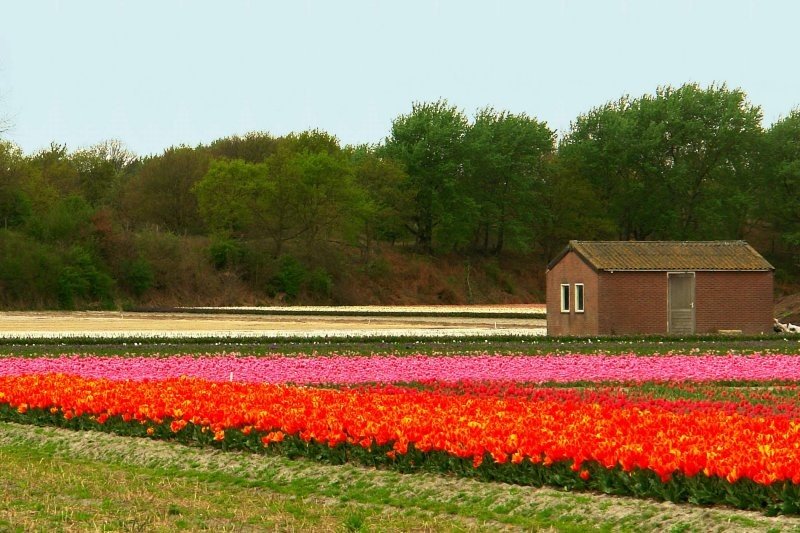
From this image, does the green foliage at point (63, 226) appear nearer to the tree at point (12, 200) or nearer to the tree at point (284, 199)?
the tree at point (12, 200)

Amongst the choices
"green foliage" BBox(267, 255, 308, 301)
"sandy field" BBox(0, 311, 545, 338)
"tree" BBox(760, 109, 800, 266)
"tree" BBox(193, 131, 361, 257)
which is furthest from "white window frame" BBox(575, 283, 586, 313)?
"tree" BBox(760, 109, 800, 266)

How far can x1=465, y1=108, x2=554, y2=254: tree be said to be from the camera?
104438 millimetres

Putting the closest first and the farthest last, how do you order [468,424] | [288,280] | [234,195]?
[468,424]
[288,280]
[234,195]

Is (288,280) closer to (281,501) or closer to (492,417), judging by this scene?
(492,417)

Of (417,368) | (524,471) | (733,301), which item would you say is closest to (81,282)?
(733,301)

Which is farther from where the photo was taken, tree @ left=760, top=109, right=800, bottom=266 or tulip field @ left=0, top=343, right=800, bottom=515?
tree @ left=760, top=109, right=800, bottom=266

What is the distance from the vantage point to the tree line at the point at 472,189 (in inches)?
3789

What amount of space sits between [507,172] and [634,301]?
6161 cm

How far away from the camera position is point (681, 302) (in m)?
45.2

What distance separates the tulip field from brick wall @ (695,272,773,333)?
1612 centimetres

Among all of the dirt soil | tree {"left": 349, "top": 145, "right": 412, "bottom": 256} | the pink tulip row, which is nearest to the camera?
the pink tulip row

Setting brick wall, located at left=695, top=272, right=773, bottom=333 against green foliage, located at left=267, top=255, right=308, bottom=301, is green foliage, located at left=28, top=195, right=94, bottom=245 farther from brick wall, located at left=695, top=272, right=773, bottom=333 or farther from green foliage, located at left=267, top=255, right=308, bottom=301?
brick wall, located at left=695, top=272, right=773, bottom=333

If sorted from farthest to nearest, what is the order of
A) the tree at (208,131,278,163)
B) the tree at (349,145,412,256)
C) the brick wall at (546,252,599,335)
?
the tree at (208,131,278,163) < the tree at (349,145,412,256) < the brick wall at (546,252,599,335)

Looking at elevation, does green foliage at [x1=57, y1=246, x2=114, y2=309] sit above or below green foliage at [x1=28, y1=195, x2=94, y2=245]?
below
